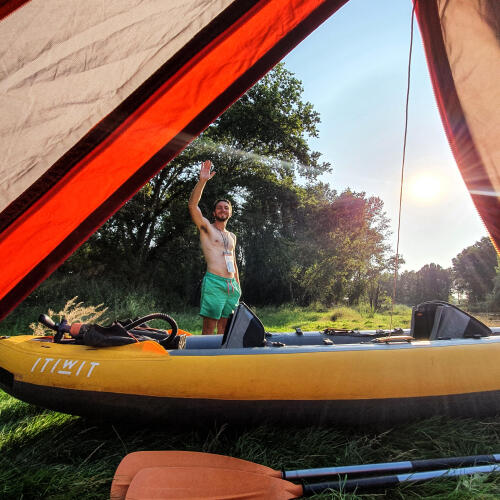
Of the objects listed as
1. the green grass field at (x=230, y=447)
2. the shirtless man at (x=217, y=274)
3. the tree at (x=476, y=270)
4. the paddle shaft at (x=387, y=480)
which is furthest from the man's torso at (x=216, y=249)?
the tree at (x=476, y=270)

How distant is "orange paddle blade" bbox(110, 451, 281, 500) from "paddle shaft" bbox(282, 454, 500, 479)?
0.42 feet

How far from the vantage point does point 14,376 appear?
222cm

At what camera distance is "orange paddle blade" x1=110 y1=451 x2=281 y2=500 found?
1.65 m

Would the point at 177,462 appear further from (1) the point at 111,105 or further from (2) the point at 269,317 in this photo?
(2) the point at 269,317

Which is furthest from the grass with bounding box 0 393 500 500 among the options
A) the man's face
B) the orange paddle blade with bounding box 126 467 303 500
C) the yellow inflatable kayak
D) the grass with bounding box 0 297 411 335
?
the man's face

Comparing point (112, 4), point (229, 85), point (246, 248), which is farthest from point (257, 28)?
point (246, 248)

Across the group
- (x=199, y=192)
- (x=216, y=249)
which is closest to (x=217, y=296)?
(x=216, y=249)

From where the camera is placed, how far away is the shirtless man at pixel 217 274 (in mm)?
3699

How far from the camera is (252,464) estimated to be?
1.74m

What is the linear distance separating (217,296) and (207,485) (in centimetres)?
218

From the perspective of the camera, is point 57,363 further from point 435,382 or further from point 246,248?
point 246,248

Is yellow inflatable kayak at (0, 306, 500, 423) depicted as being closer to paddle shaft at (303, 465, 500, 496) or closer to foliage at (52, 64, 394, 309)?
paddle shaft at (303, 465, 500, 496)

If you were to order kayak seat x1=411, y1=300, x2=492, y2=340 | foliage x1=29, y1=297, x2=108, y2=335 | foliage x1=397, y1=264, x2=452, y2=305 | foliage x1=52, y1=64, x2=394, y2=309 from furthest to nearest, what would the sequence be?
foliage x1=397, y1=264, x2=452, y2=305 < foliage x1=52, y1=64, x2=394, y2=309 < foliage x1=29, y1=297, x2=108, y2=335 < kayak seat x1=411, y1=300, x2=492, y2=340

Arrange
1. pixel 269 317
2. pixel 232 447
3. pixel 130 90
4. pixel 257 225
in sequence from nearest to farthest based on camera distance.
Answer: pixel 130 90 → pixel 232 447 → pixel 269 317 → pixel 257 225
